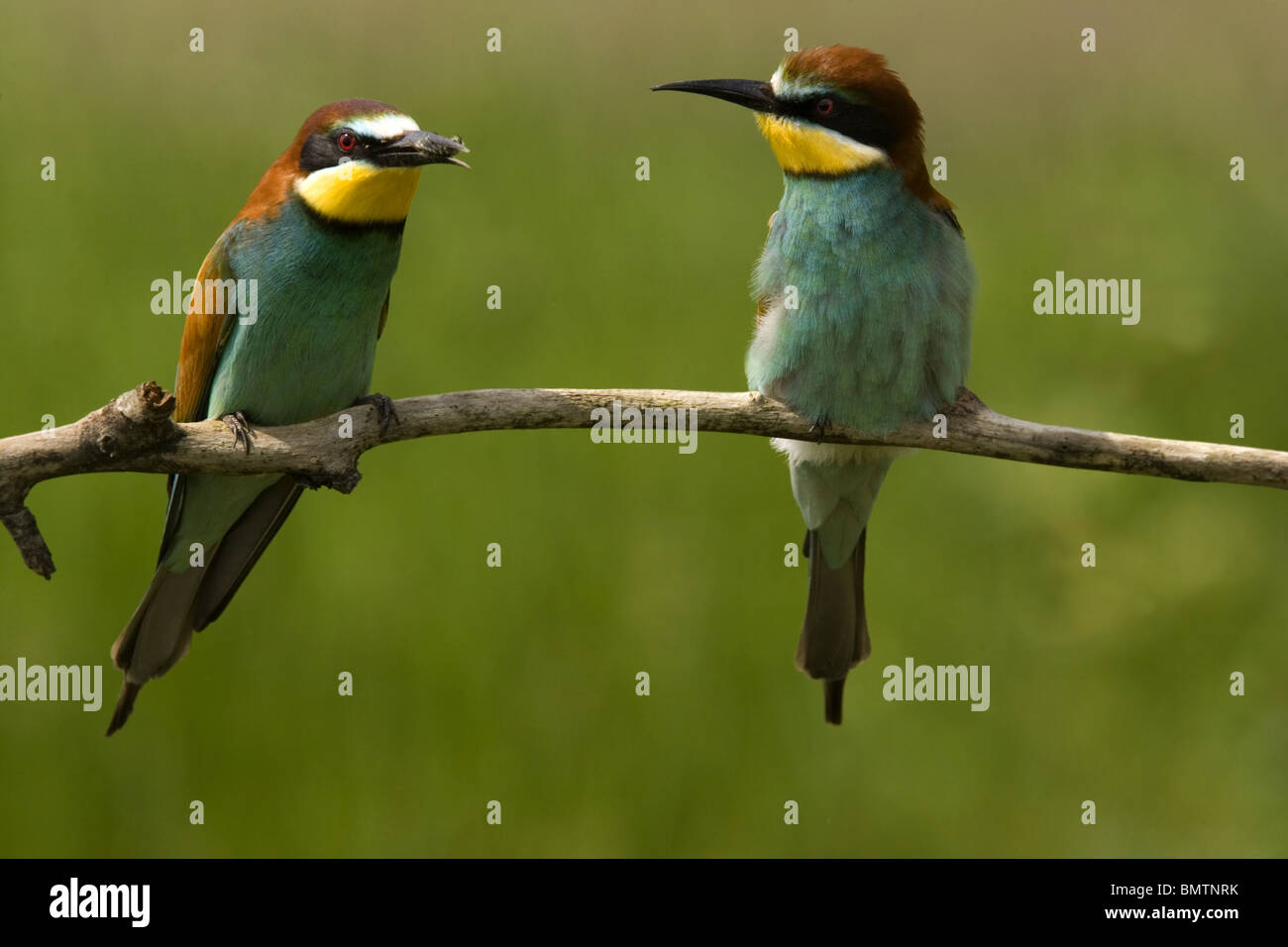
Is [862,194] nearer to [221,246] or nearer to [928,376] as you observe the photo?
[928,376]

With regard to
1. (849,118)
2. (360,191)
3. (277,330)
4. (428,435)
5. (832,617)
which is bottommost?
(832,617)

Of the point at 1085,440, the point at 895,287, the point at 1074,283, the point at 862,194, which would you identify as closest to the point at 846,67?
the point at 862,194

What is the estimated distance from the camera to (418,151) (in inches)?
87.4

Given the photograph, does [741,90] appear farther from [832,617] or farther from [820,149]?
[832,617]

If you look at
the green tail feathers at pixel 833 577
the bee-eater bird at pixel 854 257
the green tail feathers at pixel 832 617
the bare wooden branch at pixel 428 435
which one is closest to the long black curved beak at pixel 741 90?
the bee-eater bird at pixel 854 257

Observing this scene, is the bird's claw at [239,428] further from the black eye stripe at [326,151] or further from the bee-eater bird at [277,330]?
the black eye stripe at [326,151]

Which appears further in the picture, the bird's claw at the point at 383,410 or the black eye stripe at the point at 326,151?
the black eye stripe at the point at 326,151

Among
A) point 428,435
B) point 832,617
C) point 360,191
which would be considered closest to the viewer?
point 428,435

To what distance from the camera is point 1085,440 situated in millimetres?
2162

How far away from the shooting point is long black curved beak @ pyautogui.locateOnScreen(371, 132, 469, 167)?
2.19 metres

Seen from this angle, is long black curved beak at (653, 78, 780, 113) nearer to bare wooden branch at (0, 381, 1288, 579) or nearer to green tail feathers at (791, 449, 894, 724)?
bare wooden branch at (0, 381, 1288, 579)

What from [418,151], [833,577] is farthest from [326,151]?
[833,577]

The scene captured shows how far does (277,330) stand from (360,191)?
0.99 ft

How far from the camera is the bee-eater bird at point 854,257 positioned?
2.35 metres
